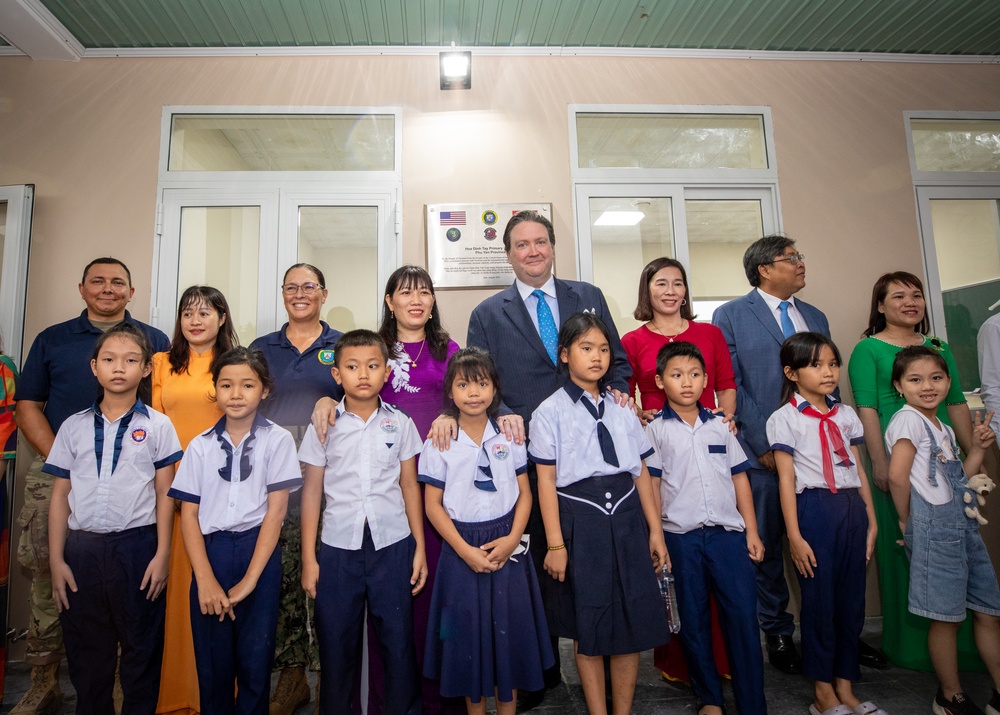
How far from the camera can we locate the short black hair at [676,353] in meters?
2.10

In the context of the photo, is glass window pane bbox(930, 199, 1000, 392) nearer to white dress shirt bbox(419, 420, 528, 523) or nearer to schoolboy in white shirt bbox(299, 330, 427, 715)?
white dress shirt bbox(419, 420, 528, 523)

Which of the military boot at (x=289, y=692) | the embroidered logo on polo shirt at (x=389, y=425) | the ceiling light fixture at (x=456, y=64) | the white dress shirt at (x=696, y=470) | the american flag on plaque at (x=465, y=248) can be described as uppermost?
the ceiling light fixture at (x=456, y=64)

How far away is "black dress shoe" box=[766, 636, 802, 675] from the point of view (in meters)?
2.46

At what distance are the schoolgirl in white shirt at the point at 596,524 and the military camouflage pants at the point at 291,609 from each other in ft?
3.31

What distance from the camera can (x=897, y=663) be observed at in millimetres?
2516

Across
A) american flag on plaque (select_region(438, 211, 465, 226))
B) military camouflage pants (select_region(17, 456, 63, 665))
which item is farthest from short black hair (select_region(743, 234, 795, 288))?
military camouflage pants (select_region(17, 456, 63, 665))

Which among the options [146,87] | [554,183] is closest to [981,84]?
[554,183]

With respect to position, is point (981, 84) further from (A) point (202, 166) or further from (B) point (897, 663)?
(A) point (202, 166)

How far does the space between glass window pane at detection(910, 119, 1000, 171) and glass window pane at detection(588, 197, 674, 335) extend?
1815 millimetres

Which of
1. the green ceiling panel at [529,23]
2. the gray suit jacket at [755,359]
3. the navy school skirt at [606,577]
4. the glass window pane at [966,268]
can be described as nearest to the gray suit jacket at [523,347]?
the navy school skirt at [606,577]

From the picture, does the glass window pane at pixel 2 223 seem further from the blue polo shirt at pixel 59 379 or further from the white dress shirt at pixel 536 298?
the white dress shirt at pixel 536 298

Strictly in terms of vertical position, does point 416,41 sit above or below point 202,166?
above

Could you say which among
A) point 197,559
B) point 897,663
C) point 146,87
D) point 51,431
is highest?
point 146,87

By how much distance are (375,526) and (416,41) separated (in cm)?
288
